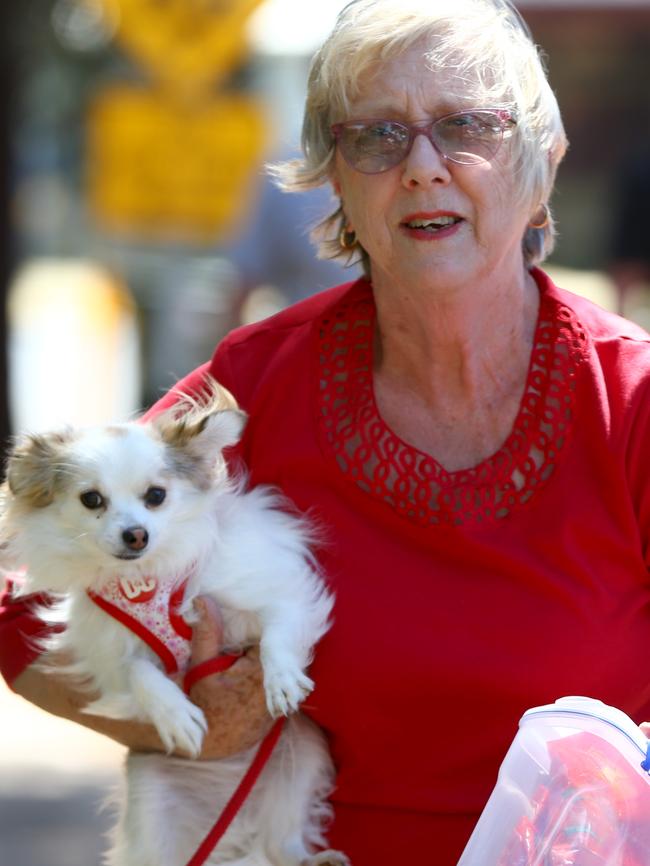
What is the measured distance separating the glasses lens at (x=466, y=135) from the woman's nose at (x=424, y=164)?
2cm

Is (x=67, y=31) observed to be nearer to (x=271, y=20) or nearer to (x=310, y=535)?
(x=271, y=20)

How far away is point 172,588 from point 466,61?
3.74 ft

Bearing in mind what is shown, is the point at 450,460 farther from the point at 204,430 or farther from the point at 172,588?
the point at 172,588

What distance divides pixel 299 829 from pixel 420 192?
49.5 inches

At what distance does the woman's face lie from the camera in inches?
107

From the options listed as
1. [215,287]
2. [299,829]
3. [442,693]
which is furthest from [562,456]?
[215,287]

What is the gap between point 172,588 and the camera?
291 centimetres

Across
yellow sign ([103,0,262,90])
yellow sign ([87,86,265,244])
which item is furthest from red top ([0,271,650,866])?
yellow sign ([87,86,265,244])

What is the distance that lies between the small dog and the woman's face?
18.0 inches

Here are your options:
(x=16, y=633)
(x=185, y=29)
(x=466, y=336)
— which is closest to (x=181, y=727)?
(x=16, y=633)

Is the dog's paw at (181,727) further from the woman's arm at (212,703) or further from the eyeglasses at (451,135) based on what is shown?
the eyeglasses at (451,135)

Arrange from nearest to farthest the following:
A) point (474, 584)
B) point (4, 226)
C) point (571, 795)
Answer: point (571, 795)
point (474, 584)
point (4, 226)

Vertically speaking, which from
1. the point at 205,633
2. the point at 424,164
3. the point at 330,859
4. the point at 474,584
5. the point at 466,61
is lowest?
the point at 330,859

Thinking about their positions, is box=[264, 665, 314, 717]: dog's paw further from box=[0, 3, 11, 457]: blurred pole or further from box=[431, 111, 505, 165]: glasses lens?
box=[0, 3, 11, 457]: blurred pole
